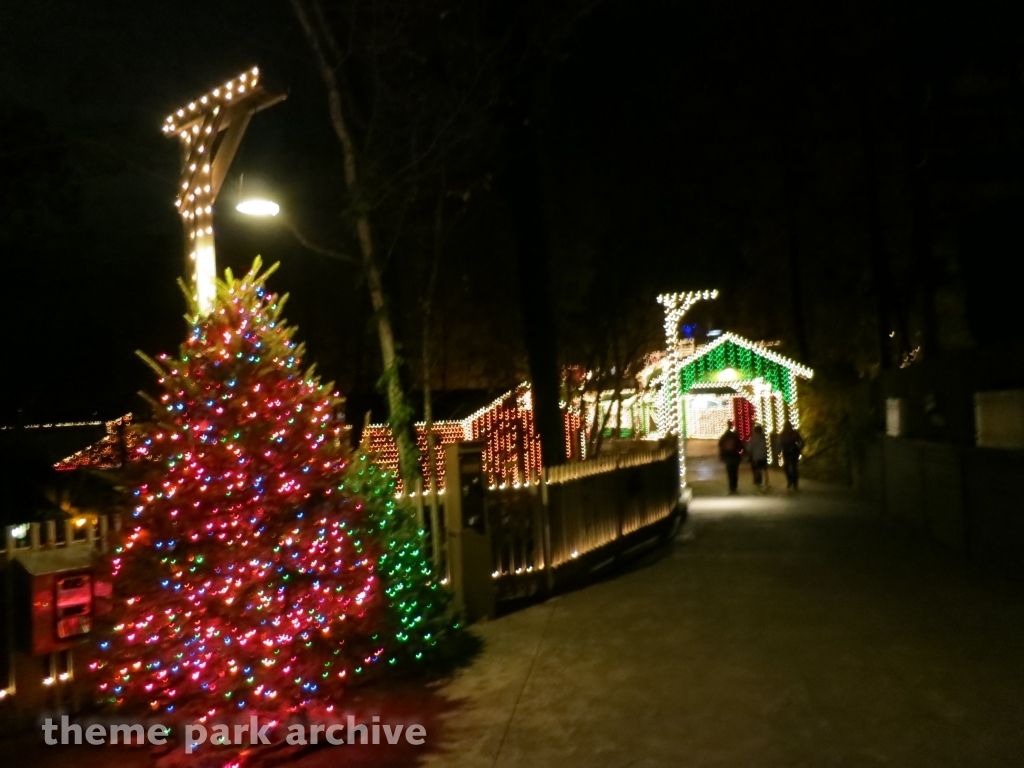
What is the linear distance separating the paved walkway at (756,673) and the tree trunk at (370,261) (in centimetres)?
255

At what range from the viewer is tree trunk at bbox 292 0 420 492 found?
10.1 metres

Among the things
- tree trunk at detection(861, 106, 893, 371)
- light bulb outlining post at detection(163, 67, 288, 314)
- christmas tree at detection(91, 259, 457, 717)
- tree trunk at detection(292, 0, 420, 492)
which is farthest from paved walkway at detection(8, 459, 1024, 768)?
tree trunk at detection(861, 106, 893, 371)

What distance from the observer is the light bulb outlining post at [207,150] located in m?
7.04

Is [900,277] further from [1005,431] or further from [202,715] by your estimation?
[202,715]

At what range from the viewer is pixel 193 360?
5652 mm

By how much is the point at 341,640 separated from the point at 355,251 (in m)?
10.9

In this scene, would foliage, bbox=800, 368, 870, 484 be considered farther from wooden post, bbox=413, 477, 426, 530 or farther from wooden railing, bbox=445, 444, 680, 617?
wooden post, bbox=413, 477, 426, 530

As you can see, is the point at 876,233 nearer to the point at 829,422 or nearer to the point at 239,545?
the point at 829,422

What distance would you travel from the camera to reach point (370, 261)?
33.7 ft

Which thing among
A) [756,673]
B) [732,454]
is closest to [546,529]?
[756,673]

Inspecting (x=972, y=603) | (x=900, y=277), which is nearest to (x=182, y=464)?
(x=972, y=603)

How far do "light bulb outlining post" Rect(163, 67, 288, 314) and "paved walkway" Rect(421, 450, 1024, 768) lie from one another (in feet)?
12.2

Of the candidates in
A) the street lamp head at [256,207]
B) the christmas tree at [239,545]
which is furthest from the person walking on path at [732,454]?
the christmas tree at [239,545]

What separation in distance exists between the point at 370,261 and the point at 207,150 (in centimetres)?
310
